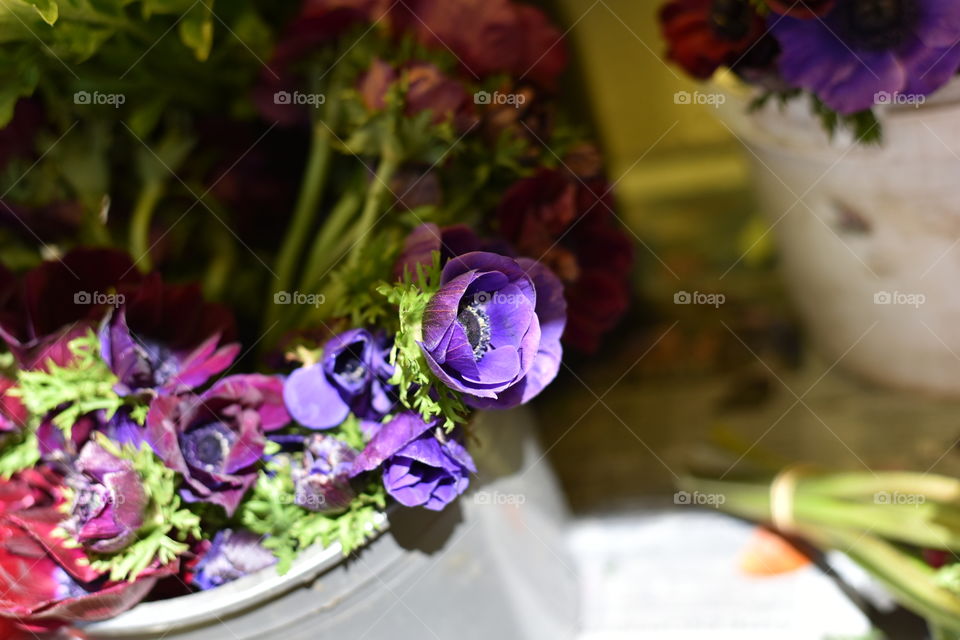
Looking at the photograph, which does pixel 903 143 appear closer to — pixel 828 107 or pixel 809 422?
pixel 828 107

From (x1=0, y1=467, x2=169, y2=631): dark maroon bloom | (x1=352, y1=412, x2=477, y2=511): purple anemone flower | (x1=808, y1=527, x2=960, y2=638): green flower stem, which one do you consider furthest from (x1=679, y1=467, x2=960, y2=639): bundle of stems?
(x1=0, y1=467, x2=169, y2=631): dark maroon bloom

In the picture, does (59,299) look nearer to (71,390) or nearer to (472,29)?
(71,390)

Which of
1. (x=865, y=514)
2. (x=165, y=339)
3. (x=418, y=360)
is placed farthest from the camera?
(x=865, y=514)

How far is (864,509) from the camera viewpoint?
59cm

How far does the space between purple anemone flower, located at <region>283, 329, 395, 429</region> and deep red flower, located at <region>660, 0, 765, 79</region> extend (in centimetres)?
26

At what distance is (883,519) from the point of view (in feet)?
1.89

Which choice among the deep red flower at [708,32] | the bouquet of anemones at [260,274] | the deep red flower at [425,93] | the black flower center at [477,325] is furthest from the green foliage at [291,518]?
the deep red flower at [708,32]

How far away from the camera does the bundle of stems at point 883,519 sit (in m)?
0.54

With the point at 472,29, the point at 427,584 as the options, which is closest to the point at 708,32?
the point at 472,29

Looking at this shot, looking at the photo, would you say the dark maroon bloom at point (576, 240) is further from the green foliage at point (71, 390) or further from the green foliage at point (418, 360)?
the green foliage at point (71, 390)

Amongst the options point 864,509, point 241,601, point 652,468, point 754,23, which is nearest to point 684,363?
point 652,468

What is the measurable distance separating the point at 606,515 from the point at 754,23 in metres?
0.39

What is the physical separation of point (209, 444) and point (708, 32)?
37 centimetres

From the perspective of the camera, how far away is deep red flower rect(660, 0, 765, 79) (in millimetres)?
489
